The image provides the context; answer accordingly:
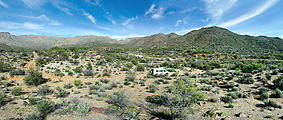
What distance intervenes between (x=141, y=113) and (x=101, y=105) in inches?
124

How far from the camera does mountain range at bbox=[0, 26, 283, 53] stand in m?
58.5

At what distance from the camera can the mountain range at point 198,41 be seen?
5847 centimetres

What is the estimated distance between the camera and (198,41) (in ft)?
234

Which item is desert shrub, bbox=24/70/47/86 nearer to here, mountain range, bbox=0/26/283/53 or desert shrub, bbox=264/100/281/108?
desert shrub, bbox=264/100/281/108

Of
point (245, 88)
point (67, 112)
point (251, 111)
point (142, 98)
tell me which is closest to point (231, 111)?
point (251, 111)

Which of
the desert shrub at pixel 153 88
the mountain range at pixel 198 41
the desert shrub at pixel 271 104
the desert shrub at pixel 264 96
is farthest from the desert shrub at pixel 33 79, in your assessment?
the mountain range at pixel 198 41

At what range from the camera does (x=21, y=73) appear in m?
16.3

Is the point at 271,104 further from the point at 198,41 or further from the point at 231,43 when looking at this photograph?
the point at 198,41

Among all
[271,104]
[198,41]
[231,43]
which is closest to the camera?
[271,104]

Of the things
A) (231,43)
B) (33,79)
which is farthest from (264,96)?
(231,43)

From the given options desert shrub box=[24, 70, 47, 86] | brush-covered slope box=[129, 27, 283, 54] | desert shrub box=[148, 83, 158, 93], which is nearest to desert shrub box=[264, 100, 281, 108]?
desert shrub box=[148, 83, 158, 93]

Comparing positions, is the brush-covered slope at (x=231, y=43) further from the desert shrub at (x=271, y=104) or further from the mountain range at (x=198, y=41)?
the desert shrub at (x=271, y=104)

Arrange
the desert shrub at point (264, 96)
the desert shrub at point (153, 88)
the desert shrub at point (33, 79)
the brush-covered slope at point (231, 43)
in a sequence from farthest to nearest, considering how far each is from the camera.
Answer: the brush-covered slope at point (231, 43) → the desert shrub at point (33, 79) → the desert shrub at point (153, 88) → the desert shrub at point (264, 96)

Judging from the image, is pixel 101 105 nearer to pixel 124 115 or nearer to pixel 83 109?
pixel 83 109
